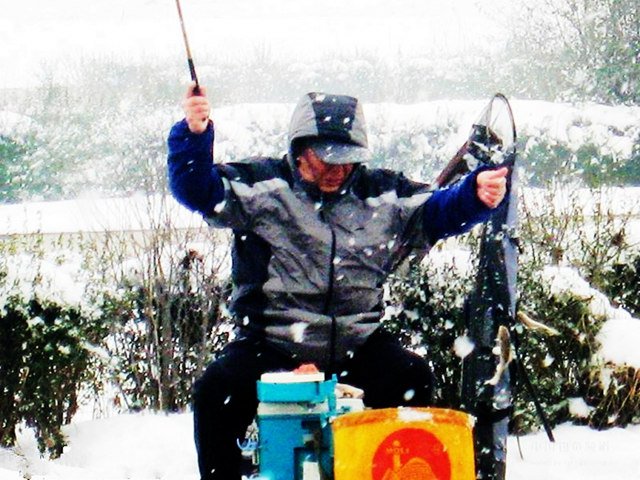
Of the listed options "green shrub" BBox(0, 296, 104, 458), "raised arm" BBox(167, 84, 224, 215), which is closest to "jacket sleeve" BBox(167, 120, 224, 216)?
"raised arm" BBox(167, 84, 224, 215)

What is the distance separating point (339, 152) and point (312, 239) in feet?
0.87

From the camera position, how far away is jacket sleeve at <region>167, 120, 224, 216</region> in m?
3.05

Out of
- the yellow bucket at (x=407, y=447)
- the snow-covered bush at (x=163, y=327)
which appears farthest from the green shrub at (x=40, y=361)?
the yellow bucket at (x=407, y=447)

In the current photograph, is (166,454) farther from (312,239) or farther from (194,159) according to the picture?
(194,159)

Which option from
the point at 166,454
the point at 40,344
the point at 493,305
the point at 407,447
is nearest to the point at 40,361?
the point at 40,344

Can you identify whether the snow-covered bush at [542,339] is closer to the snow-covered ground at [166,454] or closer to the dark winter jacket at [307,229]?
the snow-covered ground at [166,454]

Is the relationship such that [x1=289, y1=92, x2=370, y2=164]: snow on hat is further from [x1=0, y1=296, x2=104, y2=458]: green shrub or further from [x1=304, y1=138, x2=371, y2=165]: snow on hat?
[x1=0, y1=296, x2=104, y2=458]: green shrub

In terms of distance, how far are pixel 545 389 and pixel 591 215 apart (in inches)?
70.1

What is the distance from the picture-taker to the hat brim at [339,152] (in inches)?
123

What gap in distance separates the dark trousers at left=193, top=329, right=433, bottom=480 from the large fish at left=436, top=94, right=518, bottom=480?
97cm

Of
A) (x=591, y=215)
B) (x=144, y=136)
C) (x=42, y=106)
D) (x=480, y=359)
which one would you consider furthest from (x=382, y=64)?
(x=480, y=359)

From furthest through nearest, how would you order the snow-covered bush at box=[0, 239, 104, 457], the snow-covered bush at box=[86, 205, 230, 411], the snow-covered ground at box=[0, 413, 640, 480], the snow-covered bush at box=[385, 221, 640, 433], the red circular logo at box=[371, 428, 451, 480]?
the snow-covered bush at box=[86, 205, 230, 411] → the snow-covered bush at box=[385, 221, 640, 433] → the snow-covered bush at box=[0, 239, 104, 457] → the snow-covered ground at box=[0, 413, 640, 480] → the red circular logo at box=[371, 428, 451, 480]

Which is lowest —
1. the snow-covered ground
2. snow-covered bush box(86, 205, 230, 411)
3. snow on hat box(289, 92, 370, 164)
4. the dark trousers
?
the snow-covered ground

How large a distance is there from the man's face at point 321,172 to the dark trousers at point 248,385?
0.47 metres
